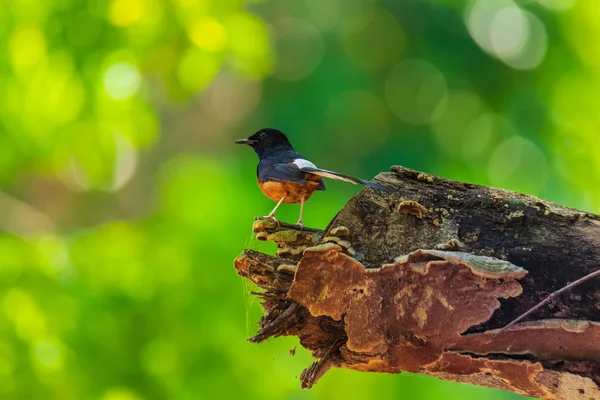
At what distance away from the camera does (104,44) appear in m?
4.62

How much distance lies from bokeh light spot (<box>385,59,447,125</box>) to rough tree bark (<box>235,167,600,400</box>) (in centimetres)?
397

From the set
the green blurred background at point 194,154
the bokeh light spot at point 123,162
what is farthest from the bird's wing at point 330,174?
the bokeh light spot at point 123,162

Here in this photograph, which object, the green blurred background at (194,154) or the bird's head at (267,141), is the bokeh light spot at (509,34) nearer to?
the green blurred background at (194,154)

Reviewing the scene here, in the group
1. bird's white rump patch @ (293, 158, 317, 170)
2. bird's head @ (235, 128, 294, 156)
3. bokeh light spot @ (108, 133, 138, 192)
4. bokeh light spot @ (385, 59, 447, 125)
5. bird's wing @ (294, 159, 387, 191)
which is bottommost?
bird's wing @ (294, 159, 387, 191)

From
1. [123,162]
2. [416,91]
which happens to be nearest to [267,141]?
[123,162]

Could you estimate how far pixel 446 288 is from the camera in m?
1.66

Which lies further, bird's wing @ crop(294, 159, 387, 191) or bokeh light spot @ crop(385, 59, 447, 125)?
bokeh light spot @ crop(385, 59, 447, 125)

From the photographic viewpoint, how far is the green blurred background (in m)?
4.27

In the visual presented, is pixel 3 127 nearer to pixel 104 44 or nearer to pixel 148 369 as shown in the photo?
pixel 104 44

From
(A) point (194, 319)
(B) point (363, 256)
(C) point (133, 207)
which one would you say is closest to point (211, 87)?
(C) point (133, 207)

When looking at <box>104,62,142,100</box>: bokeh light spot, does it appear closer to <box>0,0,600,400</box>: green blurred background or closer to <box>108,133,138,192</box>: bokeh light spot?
<box>0,0,600,400</box>: green blurred background

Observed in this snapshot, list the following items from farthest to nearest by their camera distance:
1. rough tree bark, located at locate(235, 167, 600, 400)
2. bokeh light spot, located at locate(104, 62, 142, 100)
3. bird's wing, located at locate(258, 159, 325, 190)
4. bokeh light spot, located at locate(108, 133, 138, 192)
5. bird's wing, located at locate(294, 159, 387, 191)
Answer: bokeh light spot, located at locate(108, 133, 138, 192) < bokeh light spot, located at locate(104, 62, 142, 100) < bird's wing, located at locate(258, 159, 325, 190) < bird's wing, located at locate(294, 159, 387, 191) < rough tree bark, located at locate(235, 167, 600, 400)

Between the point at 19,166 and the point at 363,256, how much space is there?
371 cm

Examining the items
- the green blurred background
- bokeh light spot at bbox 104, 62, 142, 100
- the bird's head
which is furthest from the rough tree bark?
bokeh light spot at bbox 104, 62, 142, 100
